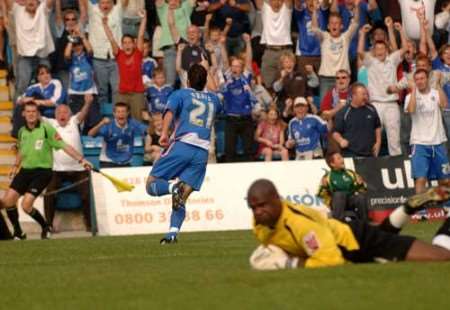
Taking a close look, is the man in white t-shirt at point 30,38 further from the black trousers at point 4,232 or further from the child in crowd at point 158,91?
the black trousers at point 4,232

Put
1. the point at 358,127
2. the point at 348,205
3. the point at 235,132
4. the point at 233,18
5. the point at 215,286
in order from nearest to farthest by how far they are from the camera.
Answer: the point at 215,286 → the point at 348,205 → the point at 358,127 → the point at 235,132 → the point at 233,18

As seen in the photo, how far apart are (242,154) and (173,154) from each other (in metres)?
8.79

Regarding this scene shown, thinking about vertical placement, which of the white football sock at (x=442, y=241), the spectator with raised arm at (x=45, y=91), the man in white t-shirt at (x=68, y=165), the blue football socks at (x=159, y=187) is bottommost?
the man in white t-shirt at (x=68, y=165)

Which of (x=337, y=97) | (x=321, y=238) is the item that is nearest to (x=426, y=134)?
(x=337, y=97)

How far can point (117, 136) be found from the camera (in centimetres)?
2661

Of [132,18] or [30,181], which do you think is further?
[132,18]

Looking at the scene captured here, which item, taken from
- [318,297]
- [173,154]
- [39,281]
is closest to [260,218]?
[318,297]

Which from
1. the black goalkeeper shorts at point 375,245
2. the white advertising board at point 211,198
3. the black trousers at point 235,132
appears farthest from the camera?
the black trousers at point 235,132

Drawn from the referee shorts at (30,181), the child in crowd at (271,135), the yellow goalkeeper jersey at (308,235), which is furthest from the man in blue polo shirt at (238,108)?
the yellow goalkeeper jersey at (308,235)

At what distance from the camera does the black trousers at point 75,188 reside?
26.2m

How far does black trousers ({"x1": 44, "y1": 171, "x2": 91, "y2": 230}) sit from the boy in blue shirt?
741 centimetres

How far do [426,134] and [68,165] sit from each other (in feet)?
20.6

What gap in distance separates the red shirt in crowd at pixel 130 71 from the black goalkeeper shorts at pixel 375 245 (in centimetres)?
1527

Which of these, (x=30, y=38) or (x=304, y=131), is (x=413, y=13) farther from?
(x=30, y=38)
